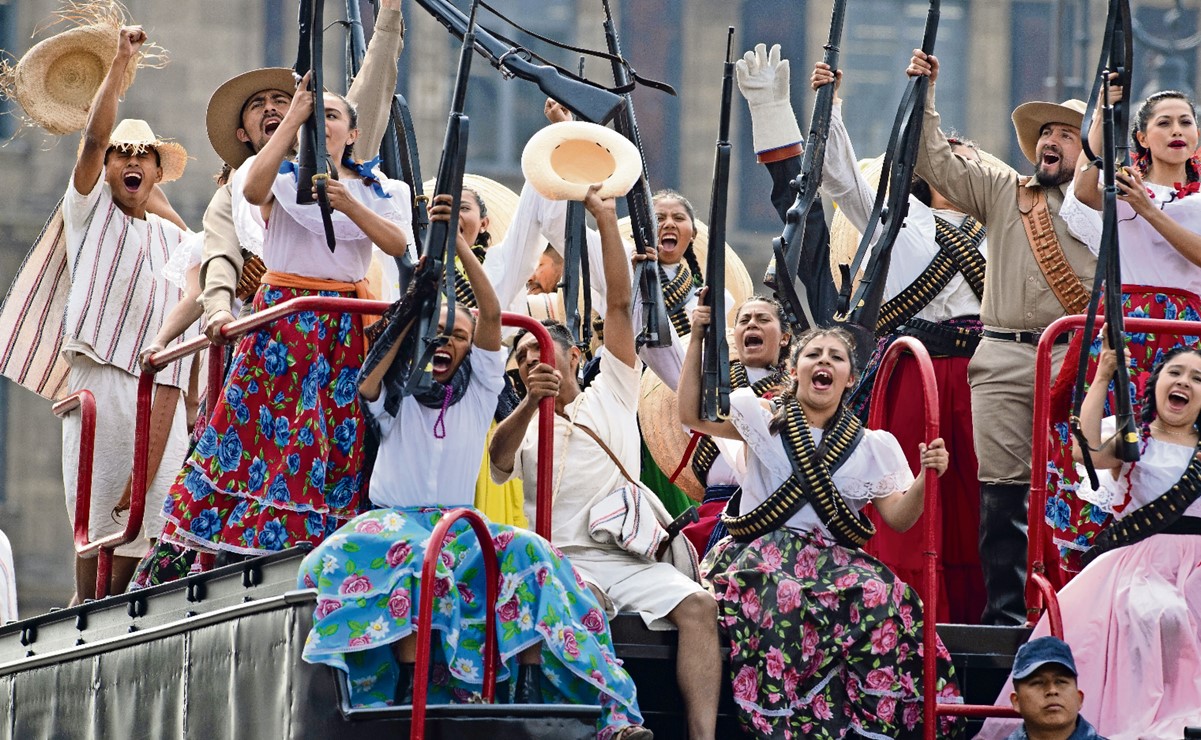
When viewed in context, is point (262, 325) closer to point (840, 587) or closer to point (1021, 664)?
point (840, 587)

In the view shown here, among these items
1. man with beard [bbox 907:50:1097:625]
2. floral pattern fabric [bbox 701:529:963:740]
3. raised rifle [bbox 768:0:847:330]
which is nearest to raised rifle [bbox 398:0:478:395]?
floral pattern fabric [bbox 701:529:963:740]

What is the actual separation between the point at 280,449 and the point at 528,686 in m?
1.40

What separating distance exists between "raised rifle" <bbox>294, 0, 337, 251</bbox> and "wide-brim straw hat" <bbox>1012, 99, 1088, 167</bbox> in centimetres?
297

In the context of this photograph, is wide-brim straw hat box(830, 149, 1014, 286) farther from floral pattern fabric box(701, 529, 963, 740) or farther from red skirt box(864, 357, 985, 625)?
floral pattern fabric box(701, 529, 963, 740)

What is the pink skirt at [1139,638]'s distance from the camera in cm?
941

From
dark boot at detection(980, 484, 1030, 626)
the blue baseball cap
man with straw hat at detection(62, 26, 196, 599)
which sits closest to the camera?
the blue baseball cap

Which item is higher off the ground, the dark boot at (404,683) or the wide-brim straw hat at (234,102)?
the wide-brim straw hat at (234,102)

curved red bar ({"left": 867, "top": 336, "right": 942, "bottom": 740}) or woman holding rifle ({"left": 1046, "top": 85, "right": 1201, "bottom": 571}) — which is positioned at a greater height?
woman holding rifle ({"left": 1046, "top": 85, "right": 1201, "bottom": 571})

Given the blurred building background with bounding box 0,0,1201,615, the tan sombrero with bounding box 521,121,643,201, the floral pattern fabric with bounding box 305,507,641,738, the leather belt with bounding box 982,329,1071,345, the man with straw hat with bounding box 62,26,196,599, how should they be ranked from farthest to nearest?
the blurred building background with bounding box 0,0,1201,615
the man with straw hat with bounding box 62,26,196,599
the leather belt with bounding box 982,329,1071,345
the tan sombrero with bounding box 521,121,643,201
the floral pattern fabric with bounding box 305,507,641,738

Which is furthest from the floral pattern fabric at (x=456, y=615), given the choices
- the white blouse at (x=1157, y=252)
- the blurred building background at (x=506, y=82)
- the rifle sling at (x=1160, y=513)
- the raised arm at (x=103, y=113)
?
the blurred building background at (x=506, y=82)

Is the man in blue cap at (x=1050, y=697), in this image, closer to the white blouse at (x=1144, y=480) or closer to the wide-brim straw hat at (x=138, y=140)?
the white blouse at (x=1144, y=480)

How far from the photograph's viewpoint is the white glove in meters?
11.2

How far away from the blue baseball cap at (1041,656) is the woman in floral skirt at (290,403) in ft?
7.67

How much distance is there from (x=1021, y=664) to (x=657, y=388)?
3.13 meters
